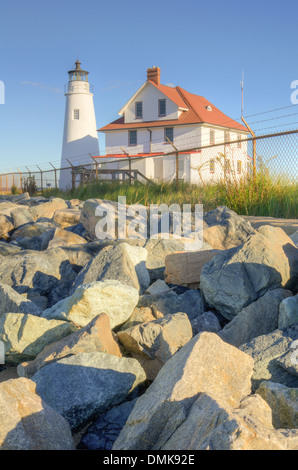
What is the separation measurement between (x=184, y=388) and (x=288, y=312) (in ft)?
5.39

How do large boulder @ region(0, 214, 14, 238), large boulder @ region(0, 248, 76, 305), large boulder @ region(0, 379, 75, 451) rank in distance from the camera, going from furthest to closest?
→ 1. large boulder @ region(0, 214, 14, 238)
2. large boulder @ region(0, 248, 76, 305)
3. large boulder @ region(0, 379, 75, 451)

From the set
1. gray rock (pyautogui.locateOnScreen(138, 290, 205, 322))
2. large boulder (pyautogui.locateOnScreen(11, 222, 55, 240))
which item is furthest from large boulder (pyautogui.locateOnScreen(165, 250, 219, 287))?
large boulder (pyautogui.locateOnScreen(11, 222, 55, 240))

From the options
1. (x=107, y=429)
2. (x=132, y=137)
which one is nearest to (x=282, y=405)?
(x=107, y=429)

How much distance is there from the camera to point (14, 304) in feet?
14.2

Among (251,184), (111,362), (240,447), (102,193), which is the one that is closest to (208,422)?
(240,447)

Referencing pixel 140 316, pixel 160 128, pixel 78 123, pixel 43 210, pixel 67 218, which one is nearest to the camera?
pixel 140 316

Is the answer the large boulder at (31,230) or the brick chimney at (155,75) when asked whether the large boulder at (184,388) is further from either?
the brick chimney at (155,75)

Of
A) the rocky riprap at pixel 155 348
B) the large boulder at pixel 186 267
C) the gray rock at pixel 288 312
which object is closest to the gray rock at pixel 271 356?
the rocky riprap at pixel 155 348

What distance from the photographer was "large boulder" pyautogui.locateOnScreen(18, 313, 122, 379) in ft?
10.6

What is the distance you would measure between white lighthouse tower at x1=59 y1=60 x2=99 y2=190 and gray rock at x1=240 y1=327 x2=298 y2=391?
114 ft

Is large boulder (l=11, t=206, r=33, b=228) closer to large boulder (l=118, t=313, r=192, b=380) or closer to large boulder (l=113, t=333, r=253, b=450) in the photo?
large boulder (l=118, t=313, r=192, b=380)

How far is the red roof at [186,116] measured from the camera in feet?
109

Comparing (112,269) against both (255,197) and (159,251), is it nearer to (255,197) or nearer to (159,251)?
(159,251)

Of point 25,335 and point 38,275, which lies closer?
point 25,335
